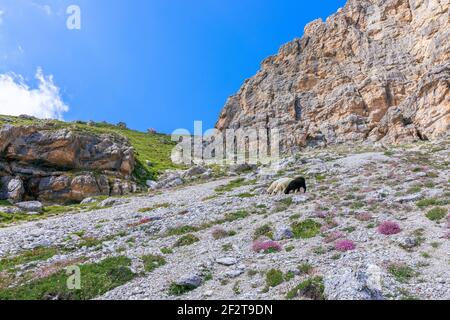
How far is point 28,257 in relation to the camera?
2433cm

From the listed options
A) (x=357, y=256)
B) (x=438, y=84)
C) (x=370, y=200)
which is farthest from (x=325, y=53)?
(x=357, y=256)

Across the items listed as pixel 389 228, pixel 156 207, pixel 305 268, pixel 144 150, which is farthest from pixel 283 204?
pixel 144 150

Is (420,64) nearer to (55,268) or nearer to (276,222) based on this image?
(276,222)

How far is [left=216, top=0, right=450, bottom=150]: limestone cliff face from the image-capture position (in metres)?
89.9

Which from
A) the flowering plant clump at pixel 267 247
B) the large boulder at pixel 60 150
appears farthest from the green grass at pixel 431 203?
the large boulder at pixel 60 150

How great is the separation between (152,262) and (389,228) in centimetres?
1527

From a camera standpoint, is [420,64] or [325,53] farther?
[325,53]

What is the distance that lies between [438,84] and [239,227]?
8000cm

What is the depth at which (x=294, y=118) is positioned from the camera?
13075cm

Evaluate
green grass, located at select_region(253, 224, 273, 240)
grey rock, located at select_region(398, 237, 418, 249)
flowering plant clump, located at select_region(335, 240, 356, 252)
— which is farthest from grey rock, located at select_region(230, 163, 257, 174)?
grey rock, located at select_region(398, 237, 418, 249)

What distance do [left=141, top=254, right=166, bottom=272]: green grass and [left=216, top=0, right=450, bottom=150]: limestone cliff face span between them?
75.1m

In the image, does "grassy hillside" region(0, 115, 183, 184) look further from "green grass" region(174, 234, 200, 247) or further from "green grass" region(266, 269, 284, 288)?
"green grass" region(266, 269, 284, 288)

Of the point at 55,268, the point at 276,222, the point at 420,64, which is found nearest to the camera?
the point at 55,268
